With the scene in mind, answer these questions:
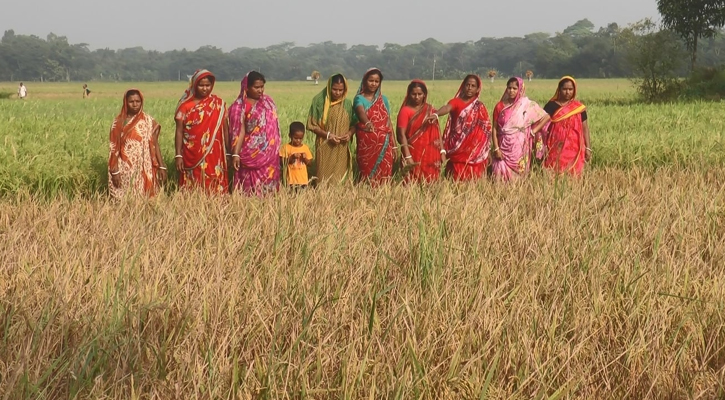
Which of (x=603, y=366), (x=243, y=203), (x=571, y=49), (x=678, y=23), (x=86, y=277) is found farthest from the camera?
(x=571, y=49)

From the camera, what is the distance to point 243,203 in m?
5.00

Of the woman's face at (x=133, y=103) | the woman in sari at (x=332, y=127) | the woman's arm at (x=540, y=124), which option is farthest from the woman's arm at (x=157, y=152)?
the woman's arm at (x=540, y=124)

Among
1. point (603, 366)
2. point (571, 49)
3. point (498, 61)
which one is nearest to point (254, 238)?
point (603, 366)

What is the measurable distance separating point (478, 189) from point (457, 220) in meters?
1.78

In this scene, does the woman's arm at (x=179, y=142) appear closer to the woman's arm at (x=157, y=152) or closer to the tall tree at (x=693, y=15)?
the woman's arm at (x=157, y=152)

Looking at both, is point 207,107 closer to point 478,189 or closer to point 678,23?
point 478,189

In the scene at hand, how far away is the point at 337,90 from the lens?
6.25m

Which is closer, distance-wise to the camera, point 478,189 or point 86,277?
point 86,277

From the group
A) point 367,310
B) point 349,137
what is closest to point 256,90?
point 349,137

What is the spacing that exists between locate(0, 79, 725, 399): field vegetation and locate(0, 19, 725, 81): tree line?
68.9 meters

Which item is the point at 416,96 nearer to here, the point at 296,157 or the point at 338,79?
the point at 338,79

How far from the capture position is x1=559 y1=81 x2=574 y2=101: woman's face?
6.77 metres

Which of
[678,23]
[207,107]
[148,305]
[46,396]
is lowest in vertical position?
[46,396]

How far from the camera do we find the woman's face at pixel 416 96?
6.38 metres
